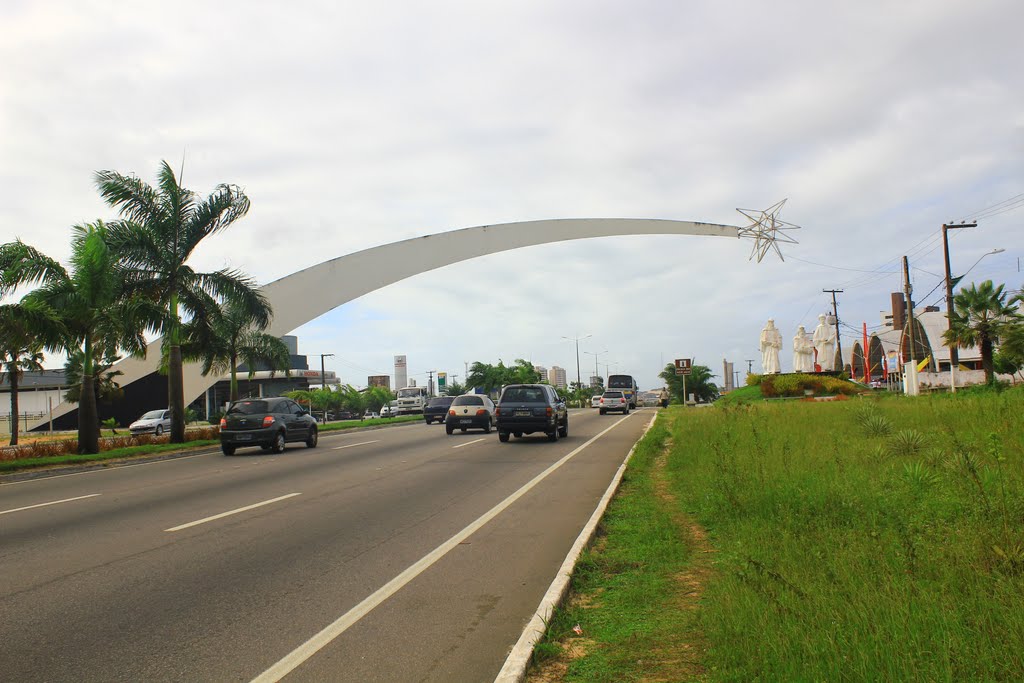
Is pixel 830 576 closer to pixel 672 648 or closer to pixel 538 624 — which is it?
pixel 672 648

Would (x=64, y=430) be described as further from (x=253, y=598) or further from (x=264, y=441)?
(x=253, y=598)

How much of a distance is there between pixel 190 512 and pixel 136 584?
4.43 m

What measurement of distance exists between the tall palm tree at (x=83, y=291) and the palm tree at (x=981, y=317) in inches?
1541

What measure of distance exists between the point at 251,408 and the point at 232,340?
1702cm

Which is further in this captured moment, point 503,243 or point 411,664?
point 503,243

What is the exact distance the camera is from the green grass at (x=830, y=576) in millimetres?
3920

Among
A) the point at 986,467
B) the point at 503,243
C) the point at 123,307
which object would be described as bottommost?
the point at 986,467

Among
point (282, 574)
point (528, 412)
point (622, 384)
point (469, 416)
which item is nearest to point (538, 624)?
point (282, 574)

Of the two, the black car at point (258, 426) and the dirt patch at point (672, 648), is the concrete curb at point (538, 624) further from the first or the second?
the black car at point (258, 426)

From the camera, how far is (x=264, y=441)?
74.5 feet

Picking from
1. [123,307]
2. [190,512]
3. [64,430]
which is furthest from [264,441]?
[64,430]

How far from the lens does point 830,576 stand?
5324 mm

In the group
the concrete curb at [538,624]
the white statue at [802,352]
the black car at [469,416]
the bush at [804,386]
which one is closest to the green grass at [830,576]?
the concrete curb at [538,624]

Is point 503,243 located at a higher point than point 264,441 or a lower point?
higher
